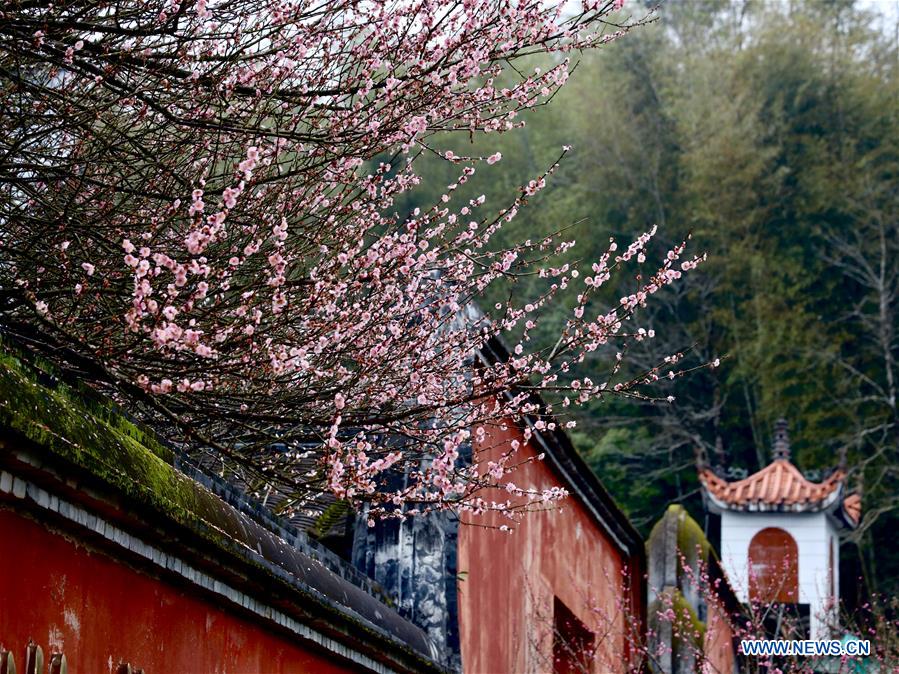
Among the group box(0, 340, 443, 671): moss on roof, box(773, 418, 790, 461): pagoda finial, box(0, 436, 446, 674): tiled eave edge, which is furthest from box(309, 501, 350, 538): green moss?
box(773, 418, 790, 461): pagoda finial

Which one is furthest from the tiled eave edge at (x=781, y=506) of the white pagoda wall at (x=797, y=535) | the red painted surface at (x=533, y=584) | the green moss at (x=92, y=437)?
the green moss at (x=92, y=437)

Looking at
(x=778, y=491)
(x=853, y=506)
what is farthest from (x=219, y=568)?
(x=853, y=506)

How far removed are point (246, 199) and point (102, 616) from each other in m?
2.30

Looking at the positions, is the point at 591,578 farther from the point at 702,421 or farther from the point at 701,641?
the point at 702,421

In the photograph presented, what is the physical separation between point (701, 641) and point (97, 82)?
1085 cm

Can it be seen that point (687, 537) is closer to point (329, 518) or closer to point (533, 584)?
point (533, 584)

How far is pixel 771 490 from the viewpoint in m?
29.8

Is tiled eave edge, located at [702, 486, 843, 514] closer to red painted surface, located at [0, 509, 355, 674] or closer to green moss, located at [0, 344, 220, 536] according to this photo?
red painted surface, located at [0, 509, 355, 674]

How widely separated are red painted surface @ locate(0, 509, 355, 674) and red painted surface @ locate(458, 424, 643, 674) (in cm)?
309

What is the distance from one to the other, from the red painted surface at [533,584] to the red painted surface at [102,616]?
309 centimetres

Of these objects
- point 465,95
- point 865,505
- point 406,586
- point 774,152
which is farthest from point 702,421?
point 465,95

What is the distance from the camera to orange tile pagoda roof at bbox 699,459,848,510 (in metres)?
29.2

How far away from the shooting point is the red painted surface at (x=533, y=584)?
371 inches

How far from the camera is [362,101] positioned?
19.3ft
